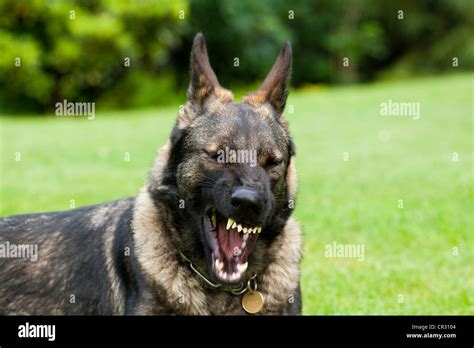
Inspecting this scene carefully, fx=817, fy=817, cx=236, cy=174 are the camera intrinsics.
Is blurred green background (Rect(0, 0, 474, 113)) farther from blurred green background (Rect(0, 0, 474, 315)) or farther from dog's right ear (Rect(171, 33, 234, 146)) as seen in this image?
dog's right ear (Rect(171, 33, 234, 146))

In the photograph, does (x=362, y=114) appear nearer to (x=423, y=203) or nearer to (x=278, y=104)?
(x=423, y=203)

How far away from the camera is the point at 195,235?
4824 mm

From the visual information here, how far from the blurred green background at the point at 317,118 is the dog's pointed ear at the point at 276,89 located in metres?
2.01

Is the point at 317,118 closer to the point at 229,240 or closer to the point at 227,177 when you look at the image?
the point at 229,240

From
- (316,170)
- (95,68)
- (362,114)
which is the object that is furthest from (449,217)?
(95,68)

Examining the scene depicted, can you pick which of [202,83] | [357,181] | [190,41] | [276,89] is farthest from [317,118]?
[202,83]

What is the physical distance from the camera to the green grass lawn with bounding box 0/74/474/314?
23.7 feet

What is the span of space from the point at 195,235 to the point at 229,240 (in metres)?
0.22

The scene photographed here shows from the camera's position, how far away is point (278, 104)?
514cm

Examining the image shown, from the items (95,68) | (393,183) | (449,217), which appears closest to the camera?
(449,217)

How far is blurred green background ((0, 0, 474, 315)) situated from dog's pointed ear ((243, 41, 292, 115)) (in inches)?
79.3

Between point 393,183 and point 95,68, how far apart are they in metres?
16.2

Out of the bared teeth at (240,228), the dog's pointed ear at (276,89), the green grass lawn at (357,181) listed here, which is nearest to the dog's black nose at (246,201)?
the bared teeth at (240,228)

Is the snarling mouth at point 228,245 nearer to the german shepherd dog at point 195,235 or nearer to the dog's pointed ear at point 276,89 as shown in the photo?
the german shepherd dog at point 195,235
